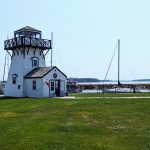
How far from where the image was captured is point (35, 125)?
59.3 feet

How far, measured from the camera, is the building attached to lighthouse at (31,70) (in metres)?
46.7

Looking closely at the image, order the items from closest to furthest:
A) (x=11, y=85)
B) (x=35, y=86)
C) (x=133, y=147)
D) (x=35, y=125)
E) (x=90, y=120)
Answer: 1. (x=133, y=147)
2. (x=35, y=125)
3. (x=90, y=120)
4. (x=35, y=86)
5. (x=11, y=85)

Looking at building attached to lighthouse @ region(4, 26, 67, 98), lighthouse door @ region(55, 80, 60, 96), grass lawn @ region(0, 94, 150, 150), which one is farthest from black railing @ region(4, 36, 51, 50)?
grass lawn @ region(0, 94, 150, 150)

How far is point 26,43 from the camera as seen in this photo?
48.1 meters

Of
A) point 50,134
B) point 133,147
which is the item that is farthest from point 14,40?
point 133,147

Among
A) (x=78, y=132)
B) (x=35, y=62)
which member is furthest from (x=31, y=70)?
(x=78, y=132)

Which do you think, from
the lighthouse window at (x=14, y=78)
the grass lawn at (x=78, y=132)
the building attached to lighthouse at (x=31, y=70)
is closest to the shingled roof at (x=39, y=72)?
the building attached to lighthouse at (x=31, y=70)

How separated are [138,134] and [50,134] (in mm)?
3550

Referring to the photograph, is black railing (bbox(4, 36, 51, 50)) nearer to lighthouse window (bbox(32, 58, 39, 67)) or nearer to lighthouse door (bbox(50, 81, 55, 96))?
lighthouse window (bbox(32, 58, 39, 67))

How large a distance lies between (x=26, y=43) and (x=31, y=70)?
3.64 metres

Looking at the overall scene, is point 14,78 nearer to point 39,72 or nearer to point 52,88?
point 39,72

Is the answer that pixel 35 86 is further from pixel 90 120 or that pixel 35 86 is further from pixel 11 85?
pixel 90 120

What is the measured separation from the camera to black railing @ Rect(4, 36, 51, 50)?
4812 cm

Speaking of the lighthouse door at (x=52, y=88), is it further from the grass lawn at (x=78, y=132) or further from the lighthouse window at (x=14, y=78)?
the grass lawn at (x=78, y=132)
